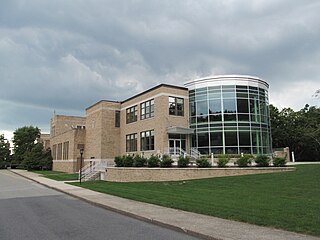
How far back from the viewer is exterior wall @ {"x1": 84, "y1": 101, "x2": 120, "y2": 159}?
4353cm

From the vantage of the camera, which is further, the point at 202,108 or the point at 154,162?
the point at 202,108

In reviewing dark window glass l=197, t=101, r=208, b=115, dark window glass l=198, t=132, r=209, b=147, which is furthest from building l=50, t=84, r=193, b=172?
dark window glass l=197, t=101, r=208, b=115

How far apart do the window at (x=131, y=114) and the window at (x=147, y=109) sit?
1.70 m

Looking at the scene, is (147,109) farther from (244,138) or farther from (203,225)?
(203,225)

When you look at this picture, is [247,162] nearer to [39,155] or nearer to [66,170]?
[66,170]

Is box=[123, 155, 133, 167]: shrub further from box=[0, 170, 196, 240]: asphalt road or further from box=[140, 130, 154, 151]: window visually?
box=[0, 170, 196, 240]: asphalt road

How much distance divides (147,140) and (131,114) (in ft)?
20.3

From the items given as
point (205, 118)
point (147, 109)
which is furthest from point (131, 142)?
point (205, 118)

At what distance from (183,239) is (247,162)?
59.7 ft

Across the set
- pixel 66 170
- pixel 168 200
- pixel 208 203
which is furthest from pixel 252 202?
pixel 66 170

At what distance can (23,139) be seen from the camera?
89188 mm

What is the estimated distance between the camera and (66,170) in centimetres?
5169

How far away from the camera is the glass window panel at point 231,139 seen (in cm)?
3419

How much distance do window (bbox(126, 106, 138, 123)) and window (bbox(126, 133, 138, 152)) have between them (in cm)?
194
